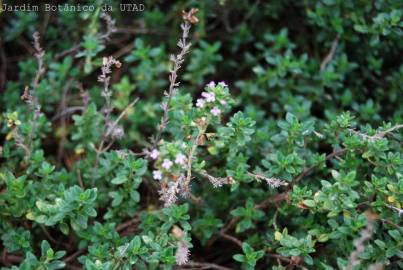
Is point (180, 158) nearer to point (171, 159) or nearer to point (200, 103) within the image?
point (171, 159)

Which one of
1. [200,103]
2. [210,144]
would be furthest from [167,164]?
[210,144]

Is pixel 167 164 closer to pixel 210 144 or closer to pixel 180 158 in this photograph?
pixel 180 158

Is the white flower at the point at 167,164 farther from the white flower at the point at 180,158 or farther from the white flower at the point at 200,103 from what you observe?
the white flower at the point at 200,103

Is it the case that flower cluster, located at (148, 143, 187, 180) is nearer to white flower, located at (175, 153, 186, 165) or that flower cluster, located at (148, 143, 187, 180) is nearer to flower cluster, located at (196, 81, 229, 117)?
white flower, located at (175, 153, 186, 165)

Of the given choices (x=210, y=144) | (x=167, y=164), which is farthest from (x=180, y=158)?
(x=210, y=144)

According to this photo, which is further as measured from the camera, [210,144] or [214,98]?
[210,144]

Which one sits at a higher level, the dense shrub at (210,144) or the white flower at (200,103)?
the white flower at (200,103)

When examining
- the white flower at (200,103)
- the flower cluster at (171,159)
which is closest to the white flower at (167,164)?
the flower cluster at (171,159)

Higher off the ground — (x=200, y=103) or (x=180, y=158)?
(x=200, y=103)

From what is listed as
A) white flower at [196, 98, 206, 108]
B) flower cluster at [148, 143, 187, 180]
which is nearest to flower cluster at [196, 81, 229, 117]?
white flower at [196, 98, 206, 108]
